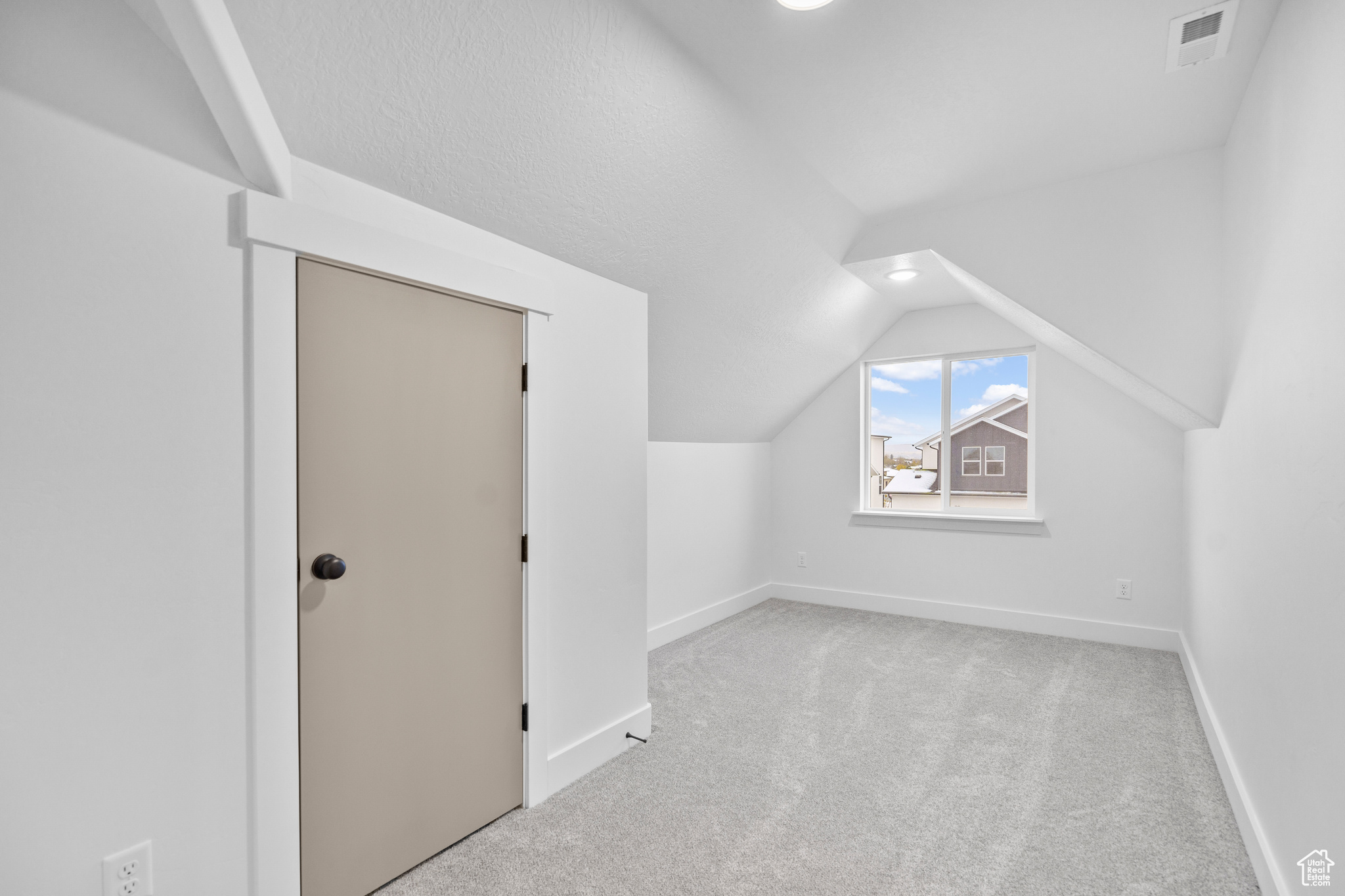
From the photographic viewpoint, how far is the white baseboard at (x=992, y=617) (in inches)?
158

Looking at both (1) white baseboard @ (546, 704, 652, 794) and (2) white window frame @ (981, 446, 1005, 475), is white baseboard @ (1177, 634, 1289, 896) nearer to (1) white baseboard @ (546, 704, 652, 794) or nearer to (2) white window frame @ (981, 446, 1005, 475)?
(2) white window frame @ (981, 446, 1005, 475)

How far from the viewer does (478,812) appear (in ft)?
6.96

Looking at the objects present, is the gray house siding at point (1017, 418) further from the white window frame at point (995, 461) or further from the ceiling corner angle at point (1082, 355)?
the ceiling corner angle at point (1082, 355)

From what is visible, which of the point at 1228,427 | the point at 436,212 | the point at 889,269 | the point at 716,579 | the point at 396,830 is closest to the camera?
the point at 396,830

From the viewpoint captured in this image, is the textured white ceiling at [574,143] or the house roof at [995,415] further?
the house roof at [995,415]

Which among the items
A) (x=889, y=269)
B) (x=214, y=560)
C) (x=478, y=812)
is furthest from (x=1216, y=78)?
(x=478, y=812)

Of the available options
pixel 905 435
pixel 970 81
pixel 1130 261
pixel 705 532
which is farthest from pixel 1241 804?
pixel 905 435

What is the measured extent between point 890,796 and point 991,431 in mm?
3199

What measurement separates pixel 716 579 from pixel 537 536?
2639mm

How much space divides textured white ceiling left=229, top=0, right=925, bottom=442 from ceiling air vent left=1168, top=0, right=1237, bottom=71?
4.29 ft

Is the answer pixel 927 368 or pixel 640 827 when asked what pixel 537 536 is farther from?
pixel 927 368

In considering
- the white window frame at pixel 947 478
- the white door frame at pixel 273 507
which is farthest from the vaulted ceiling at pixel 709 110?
the white window frame at pixel 947 478

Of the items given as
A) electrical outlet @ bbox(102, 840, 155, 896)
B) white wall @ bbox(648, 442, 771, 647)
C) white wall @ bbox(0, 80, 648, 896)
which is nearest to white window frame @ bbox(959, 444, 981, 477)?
white wall @ bbox(648, 442, 771, 647)

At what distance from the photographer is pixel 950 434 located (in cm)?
488
